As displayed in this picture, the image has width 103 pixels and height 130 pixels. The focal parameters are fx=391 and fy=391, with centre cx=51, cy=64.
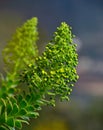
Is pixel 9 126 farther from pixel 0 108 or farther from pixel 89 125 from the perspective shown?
pixel 89 125

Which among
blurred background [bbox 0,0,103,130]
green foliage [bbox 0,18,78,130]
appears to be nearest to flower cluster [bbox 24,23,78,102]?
green foliage [bbox 0,18,78,130]

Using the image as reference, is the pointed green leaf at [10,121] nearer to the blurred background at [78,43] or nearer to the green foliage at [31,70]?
the green foliage at [31,70]

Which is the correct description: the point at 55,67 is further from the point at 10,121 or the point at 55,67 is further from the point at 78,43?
the point at 78,43

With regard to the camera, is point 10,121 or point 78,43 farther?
point 78,43

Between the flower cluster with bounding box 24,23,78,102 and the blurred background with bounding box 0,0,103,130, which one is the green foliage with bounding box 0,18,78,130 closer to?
the flower cluster with bounding box 24,23,78,102

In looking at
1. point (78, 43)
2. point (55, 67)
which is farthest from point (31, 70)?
point (78, 43)

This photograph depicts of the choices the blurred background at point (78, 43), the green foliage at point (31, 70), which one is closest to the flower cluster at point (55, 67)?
the green foliage at point (31, 70)


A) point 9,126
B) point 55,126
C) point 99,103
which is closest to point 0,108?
point 9,126
